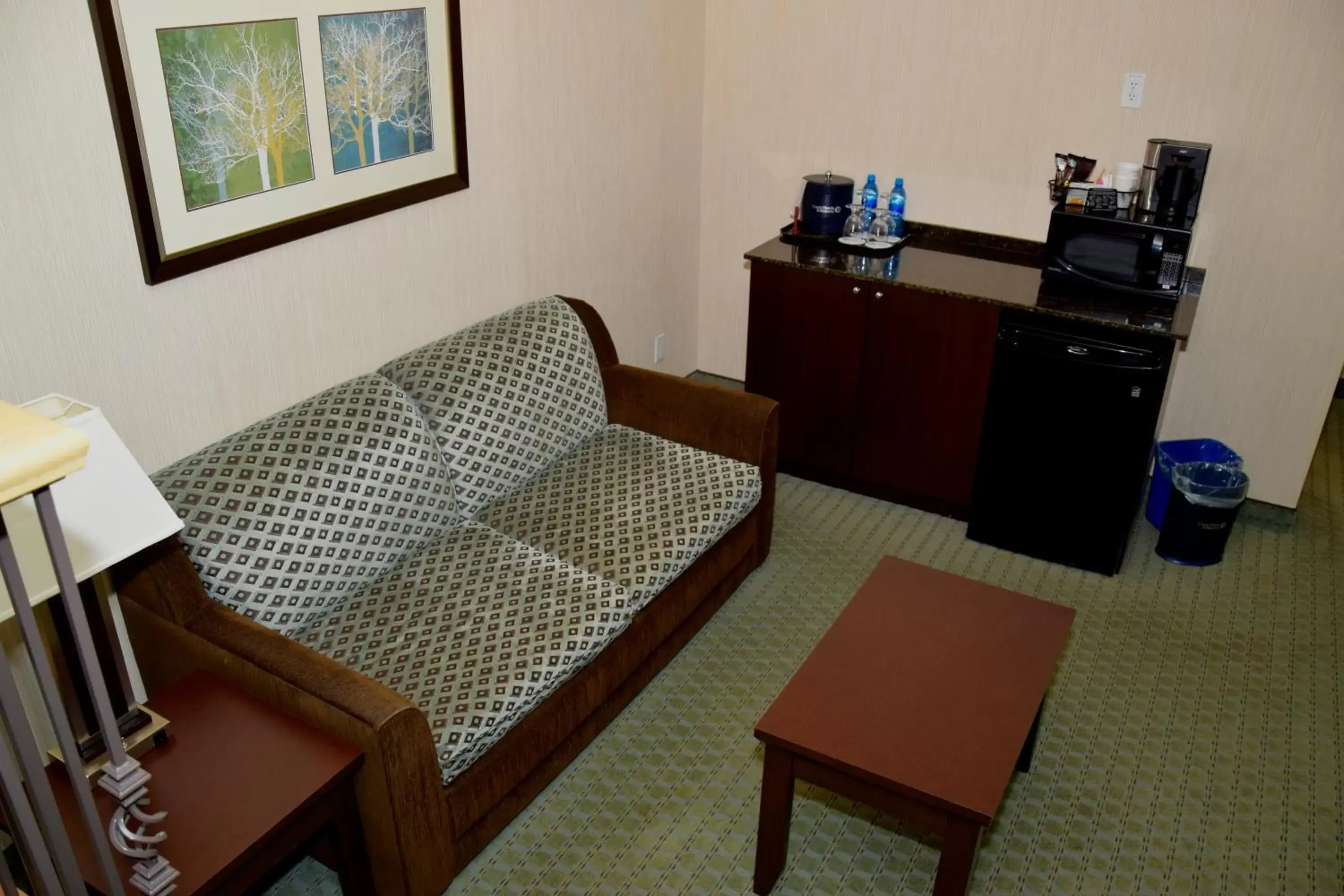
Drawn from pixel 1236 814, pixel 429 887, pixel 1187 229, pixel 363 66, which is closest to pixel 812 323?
pixel 1187 229

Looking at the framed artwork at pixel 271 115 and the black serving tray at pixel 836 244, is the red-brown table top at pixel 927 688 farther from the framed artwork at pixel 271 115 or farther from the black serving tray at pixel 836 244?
the framed artwork at pixel 271 115

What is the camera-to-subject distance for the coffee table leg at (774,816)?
85.7 inches

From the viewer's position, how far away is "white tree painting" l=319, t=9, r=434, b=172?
2.61 m

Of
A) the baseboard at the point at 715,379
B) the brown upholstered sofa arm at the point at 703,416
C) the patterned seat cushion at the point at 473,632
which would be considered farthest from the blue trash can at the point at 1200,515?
the patterned seat cushion at the point at 473,632

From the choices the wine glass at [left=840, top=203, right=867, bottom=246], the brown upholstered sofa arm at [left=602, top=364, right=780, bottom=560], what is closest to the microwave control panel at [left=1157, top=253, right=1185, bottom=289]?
the wine glass at [left=840, top=203, right=867, bottom=246]

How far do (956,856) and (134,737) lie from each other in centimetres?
158

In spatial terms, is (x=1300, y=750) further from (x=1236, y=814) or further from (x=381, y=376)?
(x=381, y=376)

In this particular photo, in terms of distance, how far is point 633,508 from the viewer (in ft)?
9.64

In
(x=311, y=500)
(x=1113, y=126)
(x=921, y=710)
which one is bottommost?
(x=921, y=710)

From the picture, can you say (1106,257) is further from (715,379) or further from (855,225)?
(715,379)

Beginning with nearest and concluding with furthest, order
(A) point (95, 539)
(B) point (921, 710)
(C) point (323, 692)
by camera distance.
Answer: (A) point (95, 539), (C) point (323, 692), (B) point (921, 710)

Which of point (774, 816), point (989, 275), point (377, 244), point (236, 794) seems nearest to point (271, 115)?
point (377, 244)

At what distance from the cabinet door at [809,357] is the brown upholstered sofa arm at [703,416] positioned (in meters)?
0.49

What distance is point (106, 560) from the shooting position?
1761 millimetres
